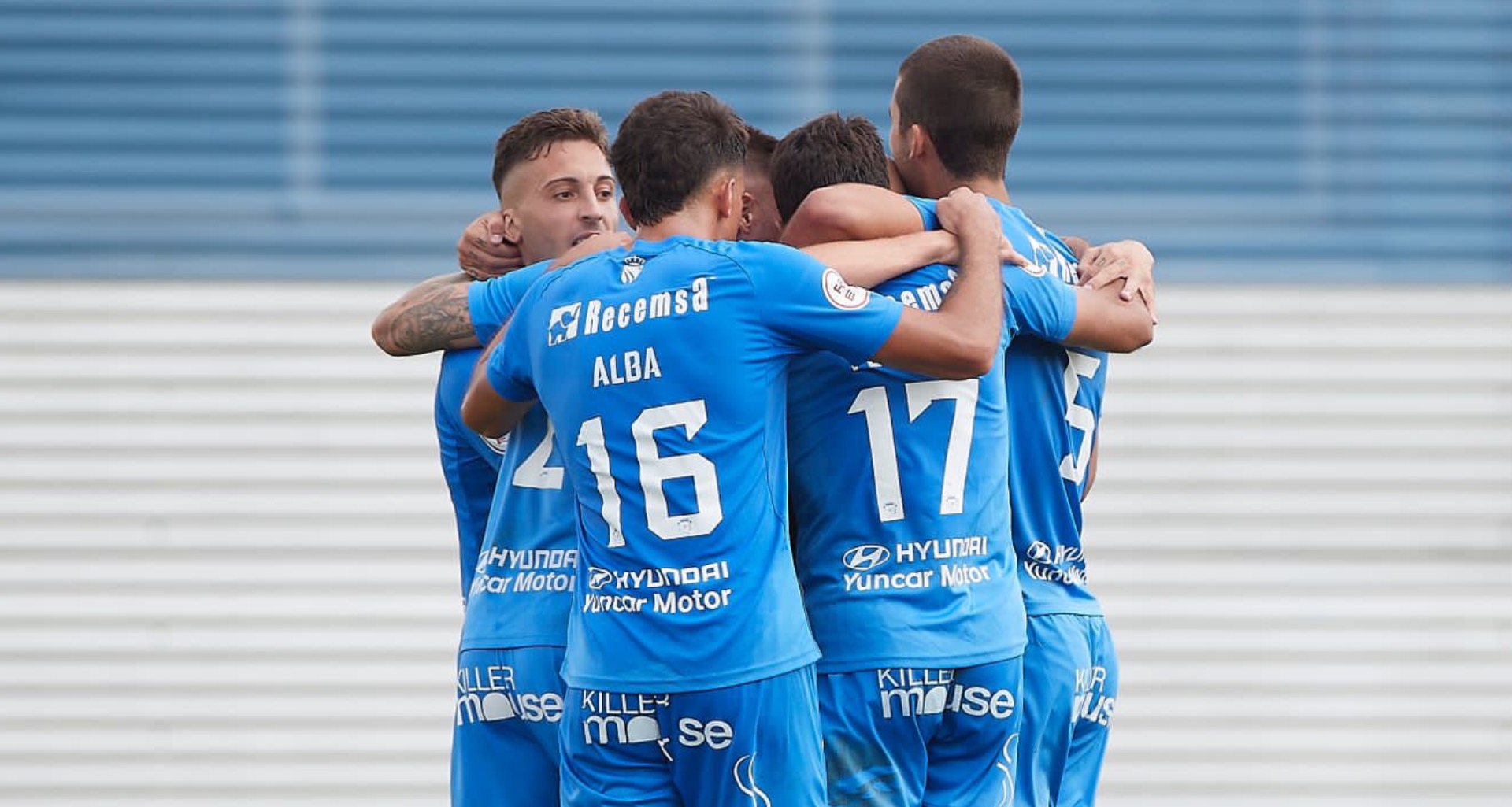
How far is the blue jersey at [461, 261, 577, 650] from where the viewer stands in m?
4.56

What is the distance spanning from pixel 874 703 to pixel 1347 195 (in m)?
6.13

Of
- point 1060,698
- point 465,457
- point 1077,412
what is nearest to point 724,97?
point 465,457

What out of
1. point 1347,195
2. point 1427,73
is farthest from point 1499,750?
point 1427,73

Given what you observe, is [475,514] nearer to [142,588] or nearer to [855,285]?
[855,285]

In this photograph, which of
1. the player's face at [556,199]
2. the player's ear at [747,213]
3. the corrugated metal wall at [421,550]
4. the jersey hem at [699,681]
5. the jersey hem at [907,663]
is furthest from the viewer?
the corrugated metal wall at [421,550]

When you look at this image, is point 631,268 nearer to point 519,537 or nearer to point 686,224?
point 686,224

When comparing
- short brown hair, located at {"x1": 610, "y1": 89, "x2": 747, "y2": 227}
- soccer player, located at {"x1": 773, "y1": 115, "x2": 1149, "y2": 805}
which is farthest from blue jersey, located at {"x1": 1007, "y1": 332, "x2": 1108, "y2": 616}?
short brown hair, located at {"x1": 610, "y1": 89, "x2": 747, "y2": 227}

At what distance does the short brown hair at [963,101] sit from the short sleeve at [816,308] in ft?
2.74

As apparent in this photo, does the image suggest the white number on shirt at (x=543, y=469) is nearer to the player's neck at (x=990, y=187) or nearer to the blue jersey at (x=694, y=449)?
the blue jersey at (x=694, y=449)

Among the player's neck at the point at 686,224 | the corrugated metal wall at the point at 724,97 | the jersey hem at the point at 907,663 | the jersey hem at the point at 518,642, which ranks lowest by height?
the jersey hem at the point at 907,663

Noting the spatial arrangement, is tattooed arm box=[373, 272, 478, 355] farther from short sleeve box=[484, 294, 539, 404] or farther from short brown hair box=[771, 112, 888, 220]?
short brown hair box=[771, 112, 888, 220]

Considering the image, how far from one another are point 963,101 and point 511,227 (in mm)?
1312

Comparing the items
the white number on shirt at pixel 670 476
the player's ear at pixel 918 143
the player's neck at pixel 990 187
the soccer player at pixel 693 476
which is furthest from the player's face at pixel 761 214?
the white number on shirt at pixel 670 476

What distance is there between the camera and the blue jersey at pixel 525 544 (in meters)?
4.56
